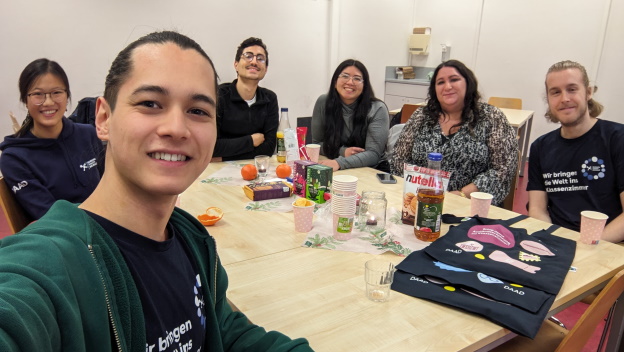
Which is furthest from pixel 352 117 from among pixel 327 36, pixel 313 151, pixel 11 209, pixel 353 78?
pixel 327 36

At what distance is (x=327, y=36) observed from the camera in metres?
5.62

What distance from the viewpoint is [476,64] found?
6.10m

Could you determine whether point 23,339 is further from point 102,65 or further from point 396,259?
point 102,65

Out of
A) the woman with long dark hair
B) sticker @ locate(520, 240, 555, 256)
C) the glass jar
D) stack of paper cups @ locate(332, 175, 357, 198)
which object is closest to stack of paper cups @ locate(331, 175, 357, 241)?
stack of paper cups @ locate(332, 175, 357, 198)

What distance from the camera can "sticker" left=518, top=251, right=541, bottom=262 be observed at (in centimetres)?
133

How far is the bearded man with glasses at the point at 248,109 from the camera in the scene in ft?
9.53

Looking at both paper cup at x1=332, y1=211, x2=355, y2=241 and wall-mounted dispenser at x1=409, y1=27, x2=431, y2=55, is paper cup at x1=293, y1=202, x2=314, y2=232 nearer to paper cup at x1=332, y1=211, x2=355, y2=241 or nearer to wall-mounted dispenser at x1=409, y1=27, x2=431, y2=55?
paper cup at x1=332, y1=211, x2=355, y2=241

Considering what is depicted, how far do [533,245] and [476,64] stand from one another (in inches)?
208

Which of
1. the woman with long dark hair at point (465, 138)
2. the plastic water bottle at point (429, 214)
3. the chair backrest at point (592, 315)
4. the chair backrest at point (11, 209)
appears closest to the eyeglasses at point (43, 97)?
the chair backrest at point (11, 209)

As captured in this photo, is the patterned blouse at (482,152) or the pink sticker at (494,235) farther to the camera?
the patterned blouse at (482,152)

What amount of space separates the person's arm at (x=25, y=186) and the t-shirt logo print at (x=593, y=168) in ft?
8.40

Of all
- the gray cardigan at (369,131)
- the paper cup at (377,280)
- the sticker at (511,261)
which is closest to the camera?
the paper cup at (377,280)

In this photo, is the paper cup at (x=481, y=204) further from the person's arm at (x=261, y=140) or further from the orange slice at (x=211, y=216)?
the person's arm at (x=261, y=140)

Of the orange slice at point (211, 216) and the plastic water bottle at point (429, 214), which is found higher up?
the plastic water bottle at point (429, 214)
